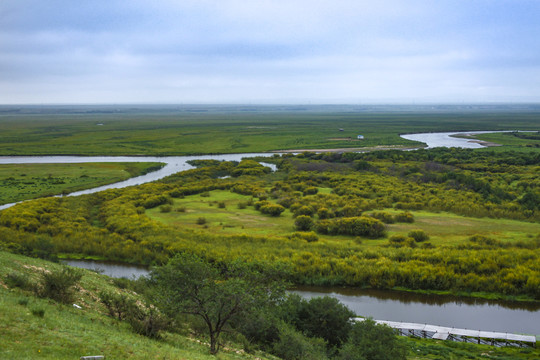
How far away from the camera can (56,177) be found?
2783 inches

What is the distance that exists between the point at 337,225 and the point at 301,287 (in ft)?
36.6

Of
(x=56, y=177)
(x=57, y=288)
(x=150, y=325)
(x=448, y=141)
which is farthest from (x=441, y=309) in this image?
(x=448, y=141)

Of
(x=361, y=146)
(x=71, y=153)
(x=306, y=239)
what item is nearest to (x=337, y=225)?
(x=306, y=239)

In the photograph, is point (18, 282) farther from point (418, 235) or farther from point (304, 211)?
point (418, 235)

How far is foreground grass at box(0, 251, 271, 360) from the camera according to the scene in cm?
1111

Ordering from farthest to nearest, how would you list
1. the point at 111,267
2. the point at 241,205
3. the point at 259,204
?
the point at 241,205, the point at 259,204, the point at 111,267

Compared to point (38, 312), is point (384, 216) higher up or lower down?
lower down

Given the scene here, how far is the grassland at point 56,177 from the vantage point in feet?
191

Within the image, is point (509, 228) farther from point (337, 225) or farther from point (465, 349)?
point (465, 349)

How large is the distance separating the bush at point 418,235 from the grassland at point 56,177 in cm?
4896

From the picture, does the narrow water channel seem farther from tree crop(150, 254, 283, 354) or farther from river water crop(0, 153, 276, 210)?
river water crop(0, 153, 276, 210)

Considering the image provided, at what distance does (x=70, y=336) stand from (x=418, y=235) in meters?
30.0

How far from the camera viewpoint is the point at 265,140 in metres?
136

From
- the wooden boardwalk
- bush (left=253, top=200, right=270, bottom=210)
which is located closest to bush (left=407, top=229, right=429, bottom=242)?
the wooden boardwalk
